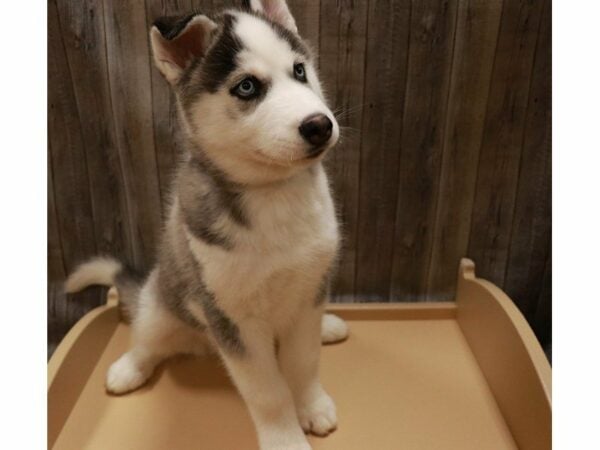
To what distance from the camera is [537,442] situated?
144cm

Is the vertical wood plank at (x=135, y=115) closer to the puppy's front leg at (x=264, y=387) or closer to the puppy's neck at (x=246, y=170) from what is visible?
the puppy's neck at (x=246, y=170)

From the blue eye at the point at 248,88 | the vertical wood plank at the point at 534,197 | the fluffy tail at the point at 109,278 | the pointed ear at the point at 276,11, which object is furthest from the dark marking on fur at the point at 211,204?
the vertical wood plank at the point at 534,197

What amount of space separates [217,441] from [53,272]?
1069mm

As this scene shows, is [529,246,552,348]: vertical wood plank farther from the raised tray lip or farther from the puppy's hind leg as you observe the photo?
the puppy's hind leg

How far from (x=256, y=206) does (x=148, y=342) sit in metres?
0.74

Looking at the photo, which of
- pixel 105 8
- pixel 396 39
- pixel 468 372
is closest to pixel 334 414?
pixel 468 372

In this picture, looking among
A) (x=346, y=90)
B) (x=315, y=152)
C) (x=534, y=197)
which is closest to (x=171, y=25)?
(x=315, y=152)

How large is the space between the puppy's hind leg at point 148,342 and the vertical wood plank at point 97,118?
1.30ft

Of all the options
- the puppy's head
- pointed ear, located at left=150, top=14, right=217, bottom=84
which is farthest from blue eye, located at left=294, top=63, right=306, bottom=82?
pointed ear, located at left=150, top=14, right=217, bottom=84

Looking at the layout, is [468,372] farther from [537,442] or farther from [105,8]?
[105,8]

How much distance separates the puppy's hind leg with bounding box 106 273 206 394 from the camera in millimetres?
1758

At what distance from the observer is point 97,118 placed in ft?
6.37

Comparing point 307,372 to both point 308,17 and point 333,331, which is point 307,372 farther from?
point 308,17

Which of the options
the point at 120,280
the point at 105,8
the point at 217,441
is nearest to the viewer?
the point at 217,441
